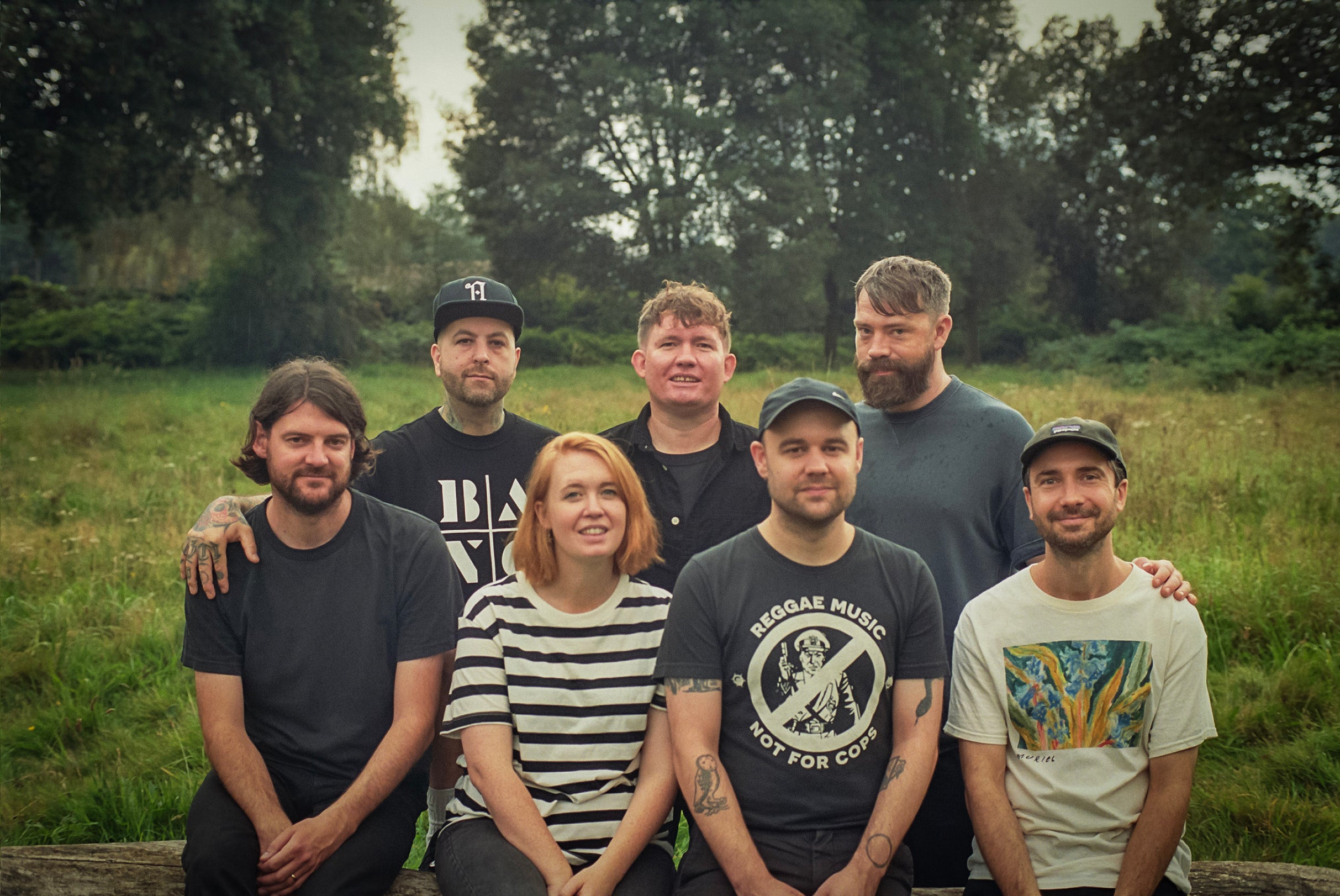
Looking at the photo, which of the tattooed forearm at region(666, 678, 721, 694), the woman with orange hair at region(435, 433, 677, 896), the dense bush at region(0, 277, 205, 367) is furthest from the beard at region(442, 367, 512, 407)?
the dense bush at region(0, 277, 205, 367)

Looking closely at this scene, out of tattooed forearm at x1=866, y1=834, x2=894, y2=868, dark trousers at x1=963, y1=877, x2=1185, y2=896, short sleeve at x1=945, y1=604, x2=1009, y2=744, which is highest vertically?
short sleeve at x1=945, y1=604, x2=1009, y2=744

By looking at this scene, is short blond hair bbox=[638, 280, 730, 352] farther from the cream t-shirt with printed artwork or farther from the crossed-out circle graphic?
the cream t-shirt with printed artwork

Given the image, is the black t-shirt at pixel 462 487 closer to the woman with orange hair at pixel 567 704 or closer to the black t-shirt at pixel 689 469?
the black t-shirt at pixel 689 469

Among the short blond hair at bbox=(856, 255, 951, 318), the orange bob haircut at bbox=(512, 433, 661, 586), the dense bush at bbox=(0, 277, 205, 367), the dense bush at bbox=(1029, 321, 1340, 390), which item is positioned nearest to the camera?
the orange bob haircut at bbox=(512, 433, 661, 586)

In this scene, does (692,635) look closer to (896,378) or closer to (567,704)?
(567,704)

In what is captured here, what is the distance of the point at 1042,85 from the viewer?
1116 inches

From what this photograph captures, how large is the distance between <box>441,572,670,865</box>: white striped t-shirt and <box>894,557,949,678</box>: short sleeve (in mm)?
732

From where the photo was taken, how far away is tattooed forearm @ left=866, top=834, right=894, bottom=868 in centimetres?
262

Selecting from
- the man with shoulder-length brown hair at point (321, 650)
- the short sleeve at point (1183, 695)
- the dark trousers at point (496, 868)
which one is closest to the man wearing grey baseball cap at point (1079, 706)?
the short sleeve at point (1183, 695)

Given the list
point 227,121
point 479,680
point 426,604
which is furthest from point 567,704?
point 227,121

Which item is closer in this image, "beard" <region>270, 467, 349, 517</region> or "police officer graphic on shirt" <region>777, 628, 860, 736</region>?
"police officer graphic on shirt" <region>777, 628, 860, 736</region>

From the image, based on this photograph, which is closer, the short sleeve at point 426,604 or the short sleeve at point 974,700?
the short sleeve at point 974,700

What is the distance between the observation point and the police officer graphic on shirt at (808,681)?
2.76 metres

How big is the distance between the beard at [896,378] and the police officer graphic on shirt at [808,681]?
1.10m
